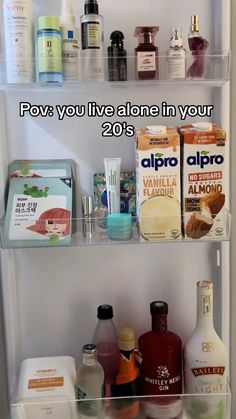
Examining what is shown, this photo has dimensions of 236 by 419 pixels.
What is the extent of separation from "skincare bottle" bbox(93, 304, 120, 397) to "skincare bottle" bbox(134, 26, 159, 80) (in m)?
0.49

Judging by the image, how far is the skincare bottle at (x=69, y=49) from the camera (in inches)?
38.7

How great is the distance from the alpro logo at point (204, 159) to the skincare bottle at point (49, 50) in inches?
11.8

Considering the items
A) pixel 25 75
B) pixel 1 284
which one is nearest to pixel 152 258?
pixel 1 284

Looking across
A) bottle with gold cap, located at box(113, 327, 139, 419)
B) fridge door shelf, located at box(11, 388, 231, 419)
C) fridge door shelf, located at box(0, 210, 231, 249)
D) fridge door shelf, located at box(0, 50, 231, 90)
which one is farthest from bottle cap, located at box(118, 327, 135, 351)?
fridge door shelf, located at box(0, 50, 231, 90)

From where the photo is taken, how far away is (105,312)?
1.08 meters

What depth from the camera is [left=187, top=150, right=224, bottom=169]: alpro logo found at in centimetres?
98

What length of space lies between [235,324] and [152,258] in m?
0.25

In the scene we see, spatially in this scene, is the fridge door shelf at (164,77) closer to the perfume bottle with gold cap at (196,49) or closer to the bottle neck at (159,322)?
the perfume bottle with gold cap at (196,49)

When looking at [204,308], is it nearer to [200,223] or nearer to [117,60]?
[200,223]

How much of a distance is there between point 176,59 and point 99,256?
46 cm


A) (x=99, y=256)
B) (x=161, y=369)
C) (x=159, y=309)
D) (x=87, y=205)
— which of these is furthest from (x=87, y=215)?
(x=161, y=369)

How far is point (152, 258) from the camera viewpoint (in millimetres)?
1160

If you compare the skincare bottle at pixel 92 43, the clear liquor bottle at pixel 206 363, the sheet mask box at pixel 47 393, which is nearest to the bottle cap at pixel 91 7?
the skincare bottle at pixel 92 43

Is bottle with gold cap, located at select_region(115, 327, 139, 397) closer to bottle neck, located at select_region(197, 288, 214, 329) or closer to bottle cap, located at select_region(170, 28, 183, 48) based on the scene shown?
bottle neck, located at select_region(197, 288, 214, 329)
